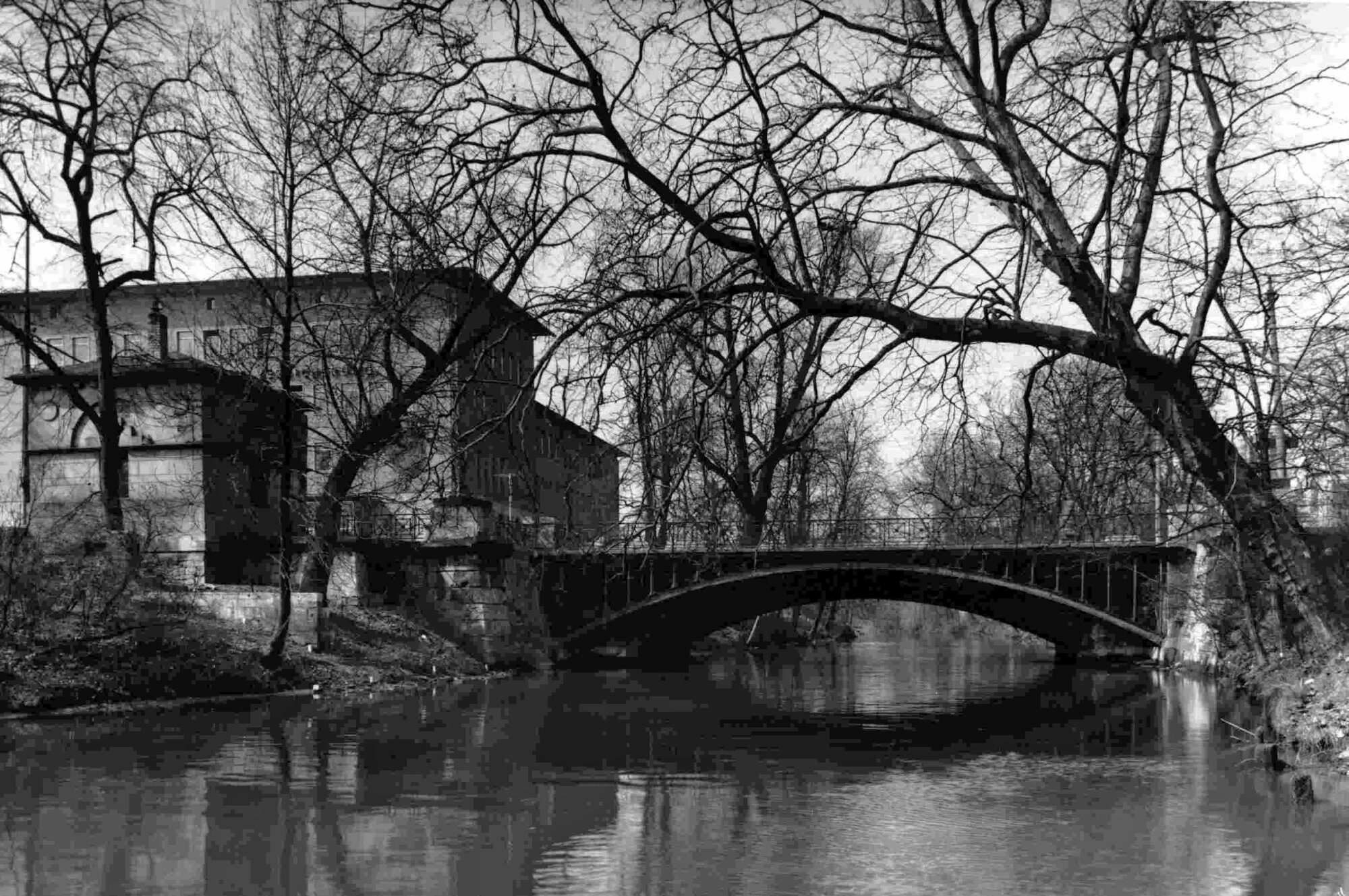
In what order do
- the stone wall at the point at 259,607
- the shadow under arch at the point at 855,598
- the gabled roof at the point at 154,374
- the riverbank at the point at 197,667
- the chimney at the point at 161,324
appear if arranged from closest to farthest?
the riverbank at the point at 197,667 < the stone wall at the point at 259,607 < the gabled roof at the point at 154,374 < the chimney at the point at 161,324 < the shadow under arch at the point at 855,598

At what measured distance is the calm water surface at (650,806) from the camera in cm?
1095

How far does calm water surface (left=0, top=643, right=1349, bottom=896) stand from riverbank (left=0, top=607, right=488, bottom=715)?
120cm

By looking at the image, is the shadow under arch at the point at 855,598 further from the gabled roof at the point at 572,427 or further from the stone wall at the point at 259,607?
the gabled roof at the point at 572,427

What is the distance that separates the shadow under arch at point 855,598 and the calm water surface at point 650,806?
39.0 ft

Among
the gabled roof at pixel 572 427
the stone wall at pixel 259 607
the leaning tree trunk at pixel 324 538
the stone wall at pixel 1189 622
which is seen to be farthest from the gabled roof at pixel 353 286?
the stone wall at pixel 1189 622

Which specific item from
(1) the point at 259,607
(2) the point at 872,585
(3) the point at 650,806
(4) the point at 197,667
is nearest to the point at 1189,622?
(2) the point at 872,585

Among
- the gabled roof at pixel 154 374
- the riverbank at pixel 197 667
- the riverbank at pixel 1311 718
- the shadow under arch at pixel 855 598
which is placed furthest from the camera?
the shadow under arch at pixel 855 598

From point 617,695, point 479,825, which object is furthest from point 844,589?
point 479,825

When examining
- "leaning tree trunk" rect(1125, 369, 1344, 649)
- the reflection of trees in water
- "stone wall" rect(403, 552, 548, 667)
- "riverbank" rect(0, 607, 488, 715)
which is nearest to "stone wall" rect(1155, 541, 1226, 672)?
"stone wall" rect(403, 552, 548, 667)

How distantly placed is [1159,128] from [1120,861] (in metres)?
6.60

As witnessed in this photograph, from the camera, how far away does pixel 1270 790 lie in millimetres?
14930

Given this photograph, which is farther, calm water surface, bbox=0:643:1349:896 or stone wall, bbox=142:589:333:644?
stone wall, bbox=142:589:333:644

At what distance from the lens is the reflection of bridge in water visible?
3725 centimetres

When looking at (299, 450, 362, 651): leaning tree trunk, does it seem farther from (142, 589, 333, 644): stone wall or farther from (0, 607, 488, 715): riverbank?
(0, 607, 488, 715): riverbank
